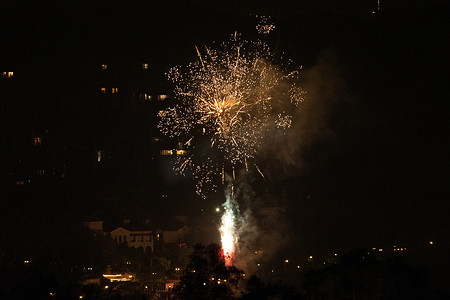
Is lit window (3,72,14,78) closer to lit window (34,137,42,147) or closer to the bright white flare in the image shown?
lit window (34,137,42,147)

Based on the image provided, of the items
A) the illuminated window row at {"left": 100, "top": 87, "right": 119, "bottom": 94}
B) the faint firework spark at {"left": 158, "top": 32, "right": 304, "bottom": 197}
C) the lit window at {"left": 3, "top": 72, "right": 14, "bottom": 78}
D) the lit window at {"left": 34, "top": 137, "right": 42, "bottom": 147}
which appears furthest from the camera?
the illuminated window row at {"left": 100, "top": 87, "right": 119, "bottom": 94}

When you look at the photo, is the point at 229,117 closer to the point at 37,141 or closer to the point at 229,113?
the point at 229,113

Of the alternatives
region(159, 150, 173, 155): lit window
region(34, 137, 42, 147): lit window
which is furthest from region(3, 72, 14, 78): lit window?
region(159, 150, 173, 155): lit window

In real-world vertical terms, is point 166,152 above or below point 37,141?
below

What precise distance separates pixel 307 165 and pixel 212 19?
503 cm

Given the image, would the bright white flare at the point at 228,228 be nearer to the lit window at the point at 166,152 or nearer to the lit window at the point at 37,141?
the lit window at the point at 166,152

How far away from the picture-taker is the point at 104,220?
50.3 feet

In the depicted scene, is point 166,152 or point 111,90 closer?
point 166,152

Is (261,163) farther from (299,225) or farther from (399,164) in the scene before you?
(399,164)

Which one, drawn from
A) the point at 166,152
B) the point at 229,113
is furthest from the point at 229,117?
the point at 166,152

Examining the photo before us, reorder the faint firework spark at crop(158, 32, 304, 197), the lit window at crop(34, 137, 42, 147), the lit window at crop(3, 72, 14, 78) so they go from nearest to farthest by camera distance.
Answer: the faint firework spark at crop(158, 32, 304, 197) < the lit window at crop(34, 137, 42, 147) < the lit window at crop(3, 72, 14, 78)

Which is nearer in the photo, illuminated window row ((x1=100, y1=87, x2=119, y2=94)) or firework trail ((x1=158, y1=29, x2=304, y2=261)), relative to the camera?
firework trail ((x1=158, y1=29, x2=304, y2=261))

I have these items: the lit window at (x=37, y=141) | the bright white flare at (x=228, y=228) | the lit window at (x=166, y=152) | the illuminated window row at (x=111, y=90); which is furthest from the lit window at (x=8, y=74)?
the bright white flare at (x=228, y=228)

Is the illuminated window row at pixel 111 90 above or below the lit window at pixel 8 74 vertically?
below
